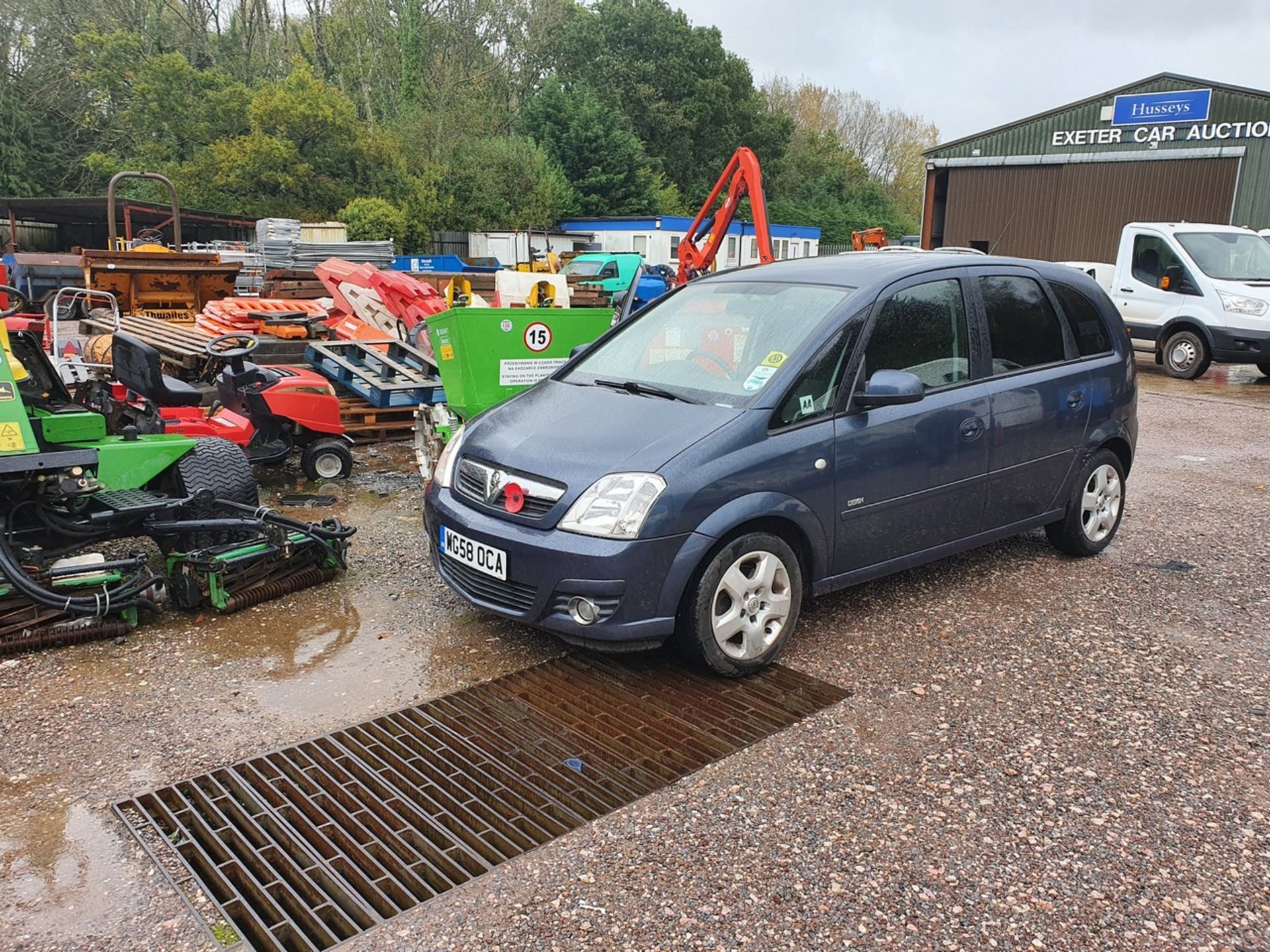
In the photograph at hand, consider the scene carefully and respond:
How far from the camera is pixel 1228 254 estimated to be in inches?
551

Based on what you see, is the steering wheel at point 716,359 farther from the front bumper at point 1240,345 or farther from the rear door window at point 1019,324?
the front bumper at point 1240,345

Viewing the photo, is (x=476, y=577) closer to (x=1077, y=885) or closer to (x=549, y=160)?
(x=1077, y=885)

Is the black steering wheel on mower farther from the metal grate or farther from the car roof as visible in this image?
the metal grate

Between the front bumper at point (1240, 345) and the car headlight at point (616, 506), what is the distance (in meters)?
12.6

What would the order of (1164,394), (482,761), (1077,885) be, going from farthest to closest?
(1164,394) < (482,761) < (1077,885)

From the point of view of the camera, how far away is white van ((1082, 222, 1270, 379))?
13.4 meters

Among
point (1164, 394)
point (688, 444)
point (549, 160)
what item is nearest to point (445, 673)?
point (688, 444)

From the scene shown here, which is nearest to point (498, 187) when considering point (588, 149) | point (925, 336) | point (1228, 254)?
point (588, 149)

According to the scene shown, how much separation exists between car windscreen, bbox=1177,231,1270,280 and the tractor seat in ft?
44.7

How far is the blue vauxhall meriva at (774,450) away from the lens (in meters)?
3.89

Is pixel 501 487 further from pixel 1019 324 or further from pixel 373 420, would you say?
pixel 373 420

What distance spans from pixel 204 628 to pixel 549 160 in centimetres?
3895

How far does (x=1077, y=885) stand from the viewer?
2854 millimetres

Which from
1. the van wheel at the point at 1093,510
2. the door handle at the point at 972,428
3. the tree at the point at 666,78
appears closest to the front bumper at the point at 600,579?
the door handle at the point at 972,428
